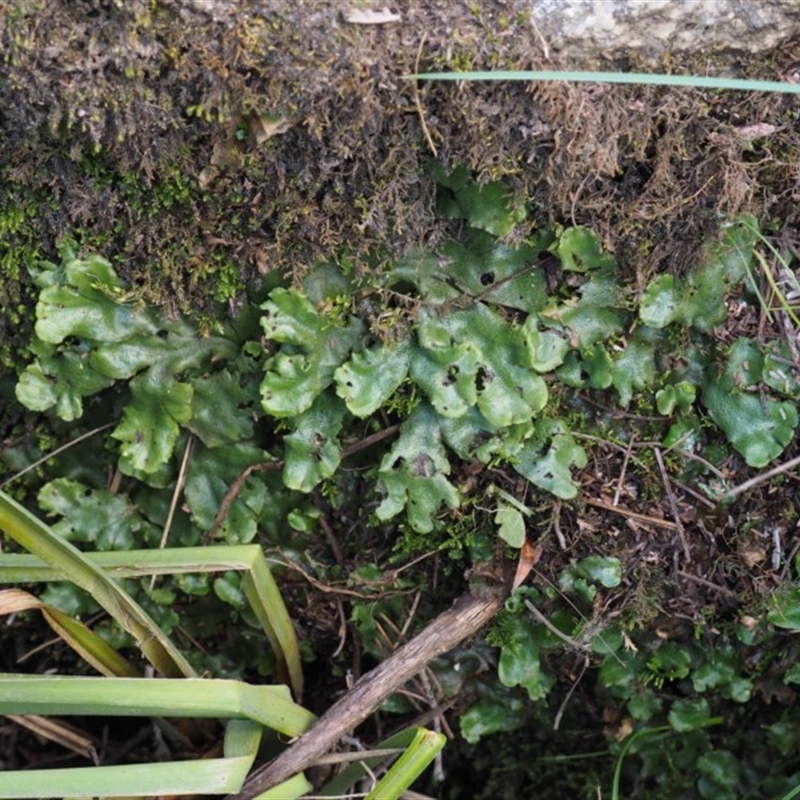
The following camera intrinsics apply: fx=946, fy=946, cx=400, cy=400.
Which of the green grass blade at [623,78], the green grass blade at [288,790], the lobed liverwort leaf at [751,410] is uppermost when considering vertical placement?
the green grass blade at [623,78]

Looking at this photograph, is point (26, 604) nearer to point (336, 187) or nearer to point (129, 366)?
point (129, 366)

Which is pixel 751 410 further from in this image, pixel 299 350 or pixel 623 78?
pixel 299 350

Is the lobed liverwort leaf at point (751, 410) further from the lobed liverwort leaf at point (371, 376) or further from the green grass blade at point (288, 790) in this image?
the green grass blade at point (288, 790)

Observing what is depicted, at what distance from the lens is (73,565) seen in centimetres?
155

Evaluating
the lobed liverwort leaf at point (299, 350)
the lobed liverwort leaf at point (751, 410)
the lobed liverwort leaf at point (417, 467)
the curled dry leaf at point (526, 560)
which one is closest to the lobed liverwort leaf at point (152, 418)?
the lobed liverwort leaf at point (299, 350)

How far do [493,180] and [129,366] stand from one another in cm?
74

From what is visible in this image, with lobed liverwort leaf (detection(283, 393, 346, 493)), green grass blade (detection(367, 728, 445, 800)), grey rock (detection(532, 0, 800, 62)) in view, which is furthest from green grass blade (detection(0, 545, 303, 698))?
grey rock (detection(532, 0, 800, 62))

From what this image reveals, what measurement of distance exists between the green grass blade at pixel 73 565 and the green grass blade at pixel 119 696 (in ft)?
0.50

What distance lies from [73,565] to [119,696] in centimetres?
23

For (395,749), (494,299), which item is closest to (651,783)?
(395,749)

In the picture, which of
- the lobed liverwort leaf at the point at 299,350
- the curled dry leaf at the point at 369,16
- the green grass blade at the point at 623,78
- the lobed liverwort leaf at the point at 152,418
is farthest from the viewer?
the lobed liverwort leaf at the point at 152,418

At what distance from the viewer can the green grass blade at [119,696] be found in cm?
147

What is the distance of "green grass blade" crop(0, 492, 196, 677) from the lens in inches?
59.5

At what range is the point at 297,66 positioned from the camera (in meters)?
1.41
